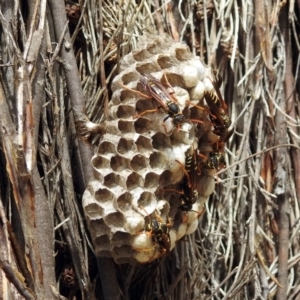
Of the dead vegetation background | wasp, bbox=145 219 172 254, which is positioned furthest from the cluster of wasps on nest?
the dead vegetation background

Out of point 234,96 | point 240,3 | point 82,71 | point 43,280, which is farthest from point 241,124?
point 43,280

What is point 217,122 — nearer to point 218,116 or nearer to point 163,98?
point 218,116

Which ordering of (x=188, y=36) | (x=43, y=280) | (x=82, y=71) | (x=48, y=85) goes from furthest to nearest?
(x=188, y=36) → (x=82, y=71) → (x=48, y=85) → (x=43, y=280)

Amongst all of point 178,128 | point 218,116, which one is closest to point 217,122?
point 218,116

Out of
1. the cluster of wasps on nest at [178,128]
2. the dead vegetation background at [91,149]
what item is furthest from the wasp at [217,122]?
the dead vegetation background at [91,149]

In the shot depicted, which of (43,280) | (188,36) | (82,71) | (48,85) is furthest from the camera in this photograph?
(188,36)

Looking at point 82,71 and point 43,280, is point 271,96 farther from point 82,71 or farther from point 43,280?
point 43,280

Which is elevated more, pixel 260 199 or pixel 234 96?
pixel 234 96
